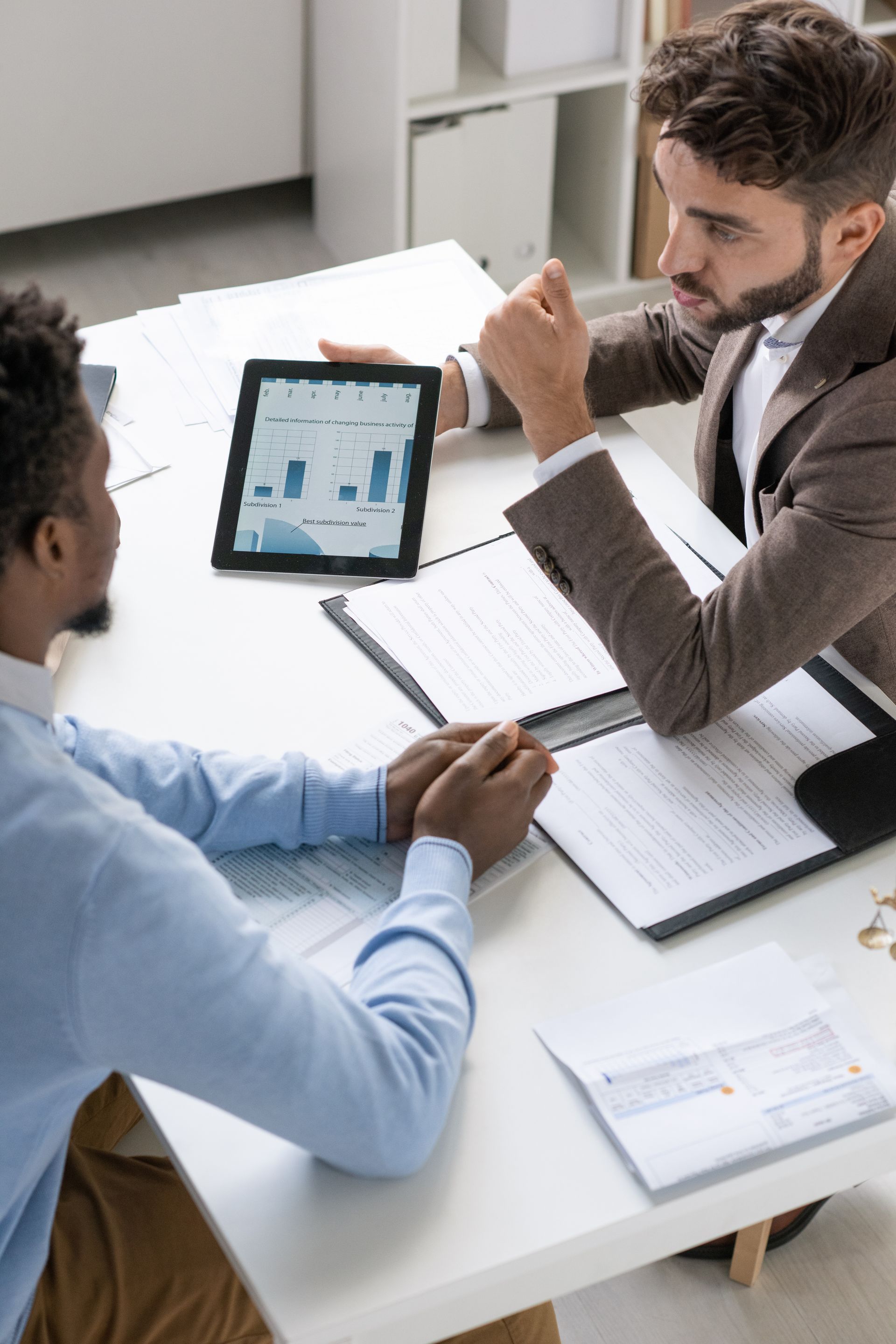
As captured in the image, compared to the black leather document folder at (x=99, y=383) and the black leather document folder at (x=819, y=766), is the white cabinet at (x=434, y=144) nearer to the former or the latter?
the black leather document folder at (x=99, y=383)

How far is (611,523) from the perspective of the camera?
127 centimetres

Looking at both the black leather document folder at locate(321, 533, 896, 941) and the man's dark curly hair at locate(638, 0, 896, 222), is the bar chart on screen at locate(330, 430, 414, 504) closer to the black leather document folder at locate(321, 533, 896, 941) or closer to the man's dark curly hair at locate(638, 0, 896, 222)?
the black leather document folder at locate(321, 533, 896, 941)

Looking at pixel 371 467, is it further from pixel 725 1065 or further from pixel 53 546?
pixel 725 1065

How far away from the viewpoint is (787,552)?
1246 mm

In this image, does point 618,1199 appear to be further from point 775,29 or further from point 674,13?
point 674,13

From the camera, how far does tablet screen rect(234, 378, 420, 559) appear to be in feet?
4.79

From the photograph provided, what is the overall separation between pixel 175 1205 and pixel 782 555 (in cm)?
76

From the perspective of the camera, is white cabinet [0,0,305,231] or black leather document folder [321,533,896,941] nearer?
black leather document folder [321,533,896,941]

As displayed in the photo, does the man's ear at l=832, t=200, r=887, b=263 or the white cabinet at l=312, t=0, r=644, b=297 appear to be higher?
the man's ear at l=832, t=200, r=887, b=263

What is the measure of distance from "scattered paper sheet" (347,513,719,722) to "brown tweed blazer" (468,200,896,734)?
0.23 ft

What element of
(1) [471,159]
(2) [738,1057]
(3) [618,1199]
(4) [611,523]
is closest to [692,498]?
(4) [611,523]

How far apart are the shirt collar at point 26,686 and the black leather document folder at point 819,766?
43 centimetres

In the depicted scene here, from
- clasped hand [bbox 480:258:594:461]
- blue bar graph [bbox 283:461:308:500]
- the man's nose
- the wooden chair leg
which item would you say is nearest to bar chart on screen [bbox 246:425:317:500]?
blue bar graph [bbox 283:461:308:500]

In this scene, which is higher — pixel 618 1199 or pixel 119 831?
pixel 119 831
